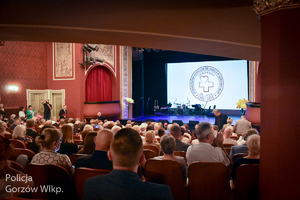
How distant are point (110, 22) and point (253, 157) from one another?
8.06 feet

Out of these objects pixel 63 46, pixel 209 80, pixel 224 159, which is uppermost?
pixel 63 46

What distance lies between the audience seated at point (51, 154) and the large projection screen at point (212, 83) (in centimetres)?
1362

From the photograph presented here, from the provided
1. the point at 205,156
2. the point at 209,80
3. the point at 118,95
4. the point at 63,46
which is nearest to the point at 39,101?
the point at 63,46

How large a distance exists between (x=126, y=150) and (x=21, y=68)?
12086 mm

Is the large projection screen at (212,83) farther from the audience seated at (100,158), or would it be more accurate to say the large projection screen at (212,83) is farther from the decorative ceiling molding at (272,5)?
the audience seated at (100,158)

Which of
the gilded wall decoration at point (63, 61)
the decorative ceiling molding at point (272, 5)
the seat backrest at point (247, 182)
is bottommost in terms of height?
the seat backrest at point (247, 182)

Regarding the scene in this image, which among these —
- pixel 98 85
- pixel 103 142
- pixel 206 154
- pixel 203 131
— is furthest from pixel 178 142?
pixel 98 85

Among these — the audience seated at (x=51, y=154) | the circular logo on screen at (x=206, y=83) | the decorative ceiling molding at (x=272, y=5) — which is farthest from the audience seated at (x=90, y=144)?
the circular logo on screen at (x=206, y=83)

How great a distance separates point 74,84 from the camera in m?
12.3

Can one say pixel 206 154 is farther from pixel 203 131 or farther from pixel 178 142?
pixel 178 142

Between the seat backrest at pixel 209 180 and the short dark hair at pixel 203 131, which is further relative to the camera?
the short dark hair at pixel 203 131

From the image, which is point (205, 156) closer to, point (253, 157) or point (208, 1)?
point (253, 157)

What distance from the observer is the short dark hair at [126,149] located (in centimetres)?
129

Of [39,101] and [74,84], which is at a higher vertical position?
[74,84]
